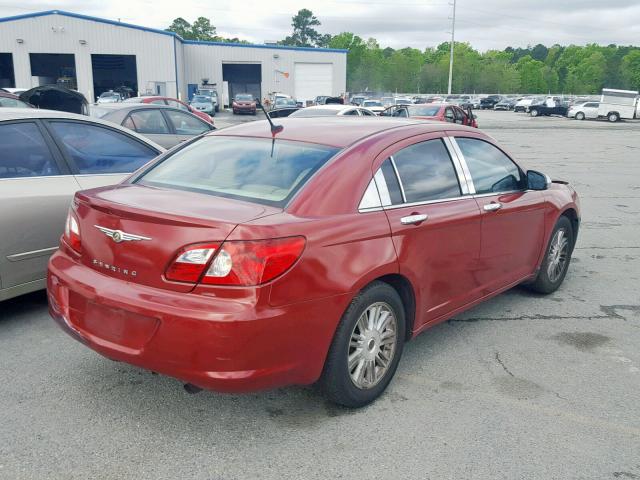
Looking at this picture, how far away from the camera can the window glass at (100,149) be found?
5008 millimetres

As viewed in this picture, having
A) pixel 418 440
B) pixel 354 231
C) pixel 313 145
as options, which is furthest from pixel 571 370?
pixel 313 145

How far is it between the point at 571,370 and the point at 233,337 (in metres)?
2.41

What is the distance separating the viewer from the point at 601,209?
9984 mm

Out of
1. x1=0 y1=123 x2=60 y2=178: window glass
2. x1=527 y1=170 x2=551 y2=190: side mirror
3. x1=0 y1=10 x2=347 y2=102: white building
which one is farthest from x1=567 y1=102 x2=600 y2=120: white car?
x1=0 y1=123 x2=60 y2=178: window glass

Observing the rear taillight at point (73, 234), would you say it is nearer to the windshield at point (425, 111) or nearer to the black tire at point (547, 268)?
the black tire at point (547, 268)

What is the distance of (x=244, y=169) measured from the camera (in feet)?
11.9

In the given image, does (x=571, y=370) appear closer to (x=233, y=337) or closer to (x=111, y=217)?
(x=233, y=337)

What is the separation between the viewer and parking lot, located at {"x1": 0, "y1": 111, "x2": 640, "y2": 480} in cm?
292

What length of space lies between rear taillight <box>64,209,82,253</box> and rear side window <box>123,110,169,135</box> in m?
6.99

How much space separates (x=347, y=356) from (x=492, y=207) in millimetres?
1715

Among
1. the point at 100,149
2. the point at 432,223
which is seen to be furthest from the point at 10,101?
the point at 432,223

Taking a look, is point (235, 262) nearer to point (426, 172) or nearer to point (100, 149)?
point (426, 172)

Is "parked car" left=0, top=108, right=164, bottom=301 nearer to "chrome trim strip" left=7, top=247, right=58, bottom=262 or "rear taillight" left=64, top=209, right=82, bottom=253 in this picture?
"chrome trim strip" left=7, top=247, right=58, bottom=262

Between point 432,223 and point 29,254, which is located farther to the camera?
Result: point 29,254
